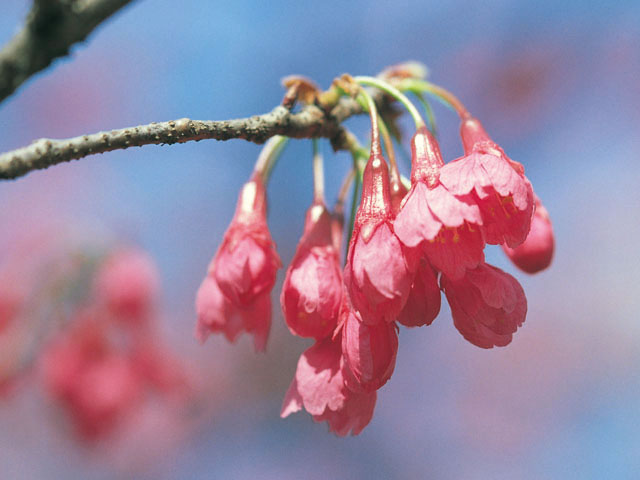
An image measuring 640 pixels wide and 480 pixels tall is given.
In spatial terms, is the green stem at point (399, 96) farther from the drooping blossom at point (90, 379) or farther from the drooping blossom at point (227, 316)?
the drooping blossom at point (90, 379)

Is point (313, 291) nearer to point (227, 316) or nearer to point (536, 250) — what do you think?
point (227, 316)

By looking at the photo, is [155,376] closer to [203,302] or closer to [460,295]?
[203,302]

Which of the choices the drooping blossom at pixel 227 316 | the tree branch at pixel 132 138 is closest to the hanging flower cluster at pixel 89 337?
the drooping blossom at pixel 227 316

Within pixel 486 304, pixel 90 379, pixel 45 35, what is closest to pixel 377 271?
pixel 486 304

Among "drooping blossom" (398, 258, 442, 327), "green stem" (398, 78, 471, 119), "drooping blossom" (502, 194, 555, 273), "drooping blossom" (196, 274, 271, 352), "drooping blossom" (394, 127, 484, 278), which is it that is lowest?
"drooping blossom" (196, 274, 271, 352)

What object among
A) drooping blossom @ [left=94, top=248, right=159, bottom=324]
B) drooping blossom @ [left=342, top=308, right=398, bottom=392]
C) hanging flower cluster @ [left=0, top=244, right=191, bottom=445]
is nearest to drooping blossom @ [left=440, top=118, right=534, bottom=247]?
drooping blossom @ [left=342, top=308, right=398, bottom=392]

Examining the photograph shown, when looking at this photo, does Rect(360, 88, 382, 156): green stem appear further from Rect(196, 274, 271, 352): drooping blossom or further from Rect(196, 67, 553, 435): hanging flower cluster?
Rect(196, 274, 271, 352): drooping blossom

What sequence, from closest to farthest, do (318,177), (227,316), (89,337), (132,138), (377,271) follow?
1. (132,138)
2. (377,271)
3. (227,316)
4. (318,177)
5. (89,337)
